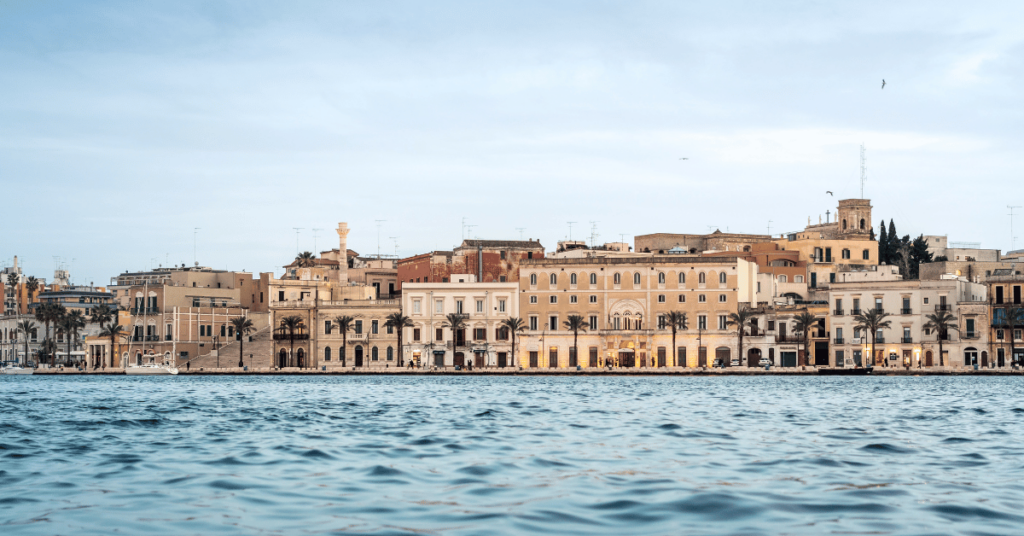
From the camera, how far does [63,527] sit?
11.1m

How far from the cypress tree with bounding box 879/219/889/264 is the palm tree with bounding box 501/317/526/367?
138ft

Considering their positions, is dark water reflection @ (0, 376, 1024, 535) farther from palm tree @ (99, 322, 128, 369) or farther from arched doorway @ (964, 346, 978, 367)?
palm tree @ (99, 322, 128, 369)

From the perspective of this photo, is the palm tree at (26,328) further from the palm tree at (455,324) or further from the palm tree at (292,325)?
the palm tree at (455,324)

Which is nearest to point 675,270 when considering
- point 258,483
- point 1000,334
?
point 1000,334

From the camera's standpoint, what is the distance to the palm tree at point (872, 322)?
81.8 metres

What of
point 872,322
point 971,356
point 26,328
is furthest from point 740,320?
point 26,328

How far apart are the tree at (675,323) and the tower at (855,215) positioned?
30721mm

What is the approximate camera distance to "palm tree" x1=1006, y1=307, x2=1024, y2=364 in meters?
79.6

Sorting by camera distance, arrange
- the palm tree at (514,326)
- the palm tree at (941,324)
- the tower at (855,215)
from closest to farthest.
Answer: the palm tree at (941,324) < the palm tree at (514,326) < the tower at (855,215)

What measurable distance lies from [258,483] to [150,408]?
63.9ft

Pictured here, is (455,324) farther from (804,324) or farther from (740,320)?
(804,324)

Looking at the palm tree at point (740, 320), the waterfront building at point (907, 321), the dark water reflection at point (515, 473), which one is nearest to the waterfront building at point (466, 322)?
the palm tree at point (740, 320)

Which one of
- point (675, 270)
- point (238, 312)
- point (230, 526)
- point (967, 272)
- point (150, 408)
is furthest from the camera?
point (238, 312)

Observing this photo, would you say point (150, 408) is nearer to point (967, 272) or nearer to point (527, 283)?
point (527, 283)
